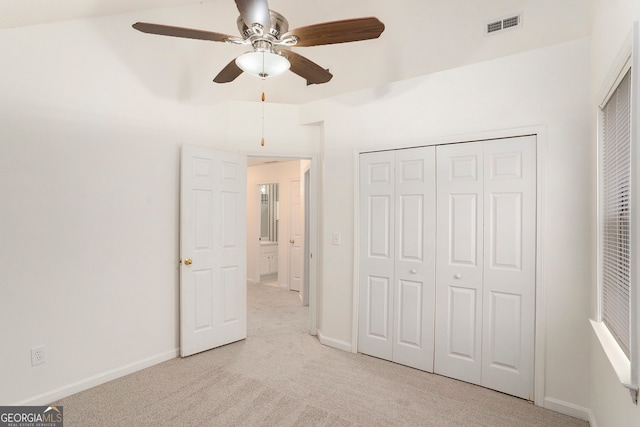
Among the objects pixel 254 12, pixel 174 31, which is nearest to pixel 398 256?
pixel 254 12

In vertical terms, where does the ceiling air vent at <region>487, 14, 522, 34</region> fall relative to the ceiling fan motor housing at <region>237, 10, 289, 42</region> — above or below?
above

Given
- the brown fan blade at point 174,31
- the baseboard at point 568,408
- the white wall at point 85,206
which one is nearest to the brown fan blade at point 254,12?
the brown fan blade at point 174,31

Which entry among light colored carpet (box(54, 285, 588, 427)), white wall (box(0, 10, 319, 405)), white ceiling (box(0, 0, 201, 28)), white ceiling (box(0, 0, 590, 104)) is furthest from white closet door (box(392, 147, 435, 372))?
white ceiling (box(0, 0, 201, 28))

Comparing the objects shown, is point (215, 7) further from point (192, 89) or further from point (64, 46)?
point (64, 46)

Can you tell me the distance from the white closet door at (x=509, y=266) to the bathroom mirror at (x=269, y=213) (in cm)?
500

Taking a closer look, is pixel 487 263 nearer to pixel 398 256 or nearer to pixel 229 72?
pixel 398 256

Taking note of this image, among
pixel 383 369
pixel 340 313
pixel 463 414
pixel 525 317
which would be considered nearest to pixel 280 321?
pixel 340 313

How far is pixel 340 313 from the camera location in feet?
11.6

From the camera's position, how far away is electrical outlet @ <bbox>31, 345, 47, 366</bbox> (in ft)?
7.89

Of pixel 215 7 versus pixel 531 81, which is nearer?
pixel 531 81

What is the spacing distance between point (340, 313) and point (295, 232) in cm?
289

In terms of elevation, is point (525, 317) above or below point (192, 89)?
below

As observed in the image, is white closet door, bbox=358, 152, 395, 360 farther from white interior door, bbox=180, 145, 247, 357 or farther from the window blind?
the window blind

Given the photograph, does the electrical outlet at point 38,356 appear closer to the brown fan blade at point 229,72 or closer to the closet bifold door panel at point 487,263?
the brown fan blade at point 229,72
